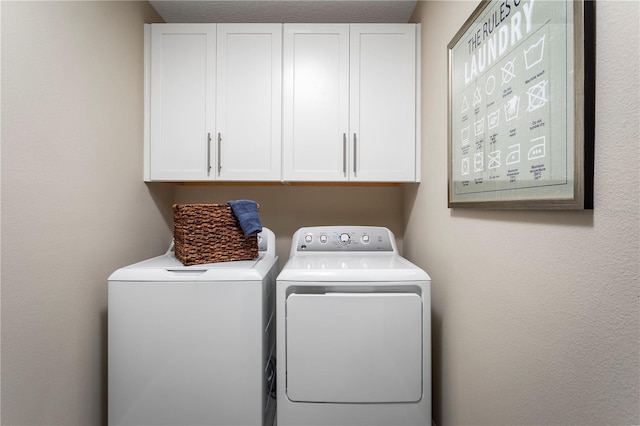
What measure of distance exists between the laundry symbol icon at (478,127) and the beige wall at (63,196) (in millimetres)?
1611

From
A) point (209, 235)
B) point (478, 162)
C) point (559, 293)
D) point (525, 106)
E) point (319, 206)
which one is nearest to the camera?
point (559, 293)

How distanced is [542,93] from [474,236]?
0.57m

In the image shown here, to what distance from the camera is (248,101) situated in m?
1.98

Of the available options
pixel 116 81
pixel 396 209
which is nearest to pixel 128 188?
pixel 116 81

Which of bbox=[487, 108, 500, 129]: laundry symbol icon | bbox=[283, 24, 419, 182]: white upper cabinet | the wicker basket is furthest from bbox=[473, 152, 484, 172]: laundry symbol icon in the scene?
the wicker basket

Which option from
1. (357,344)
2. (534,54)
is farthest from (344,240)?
(534,54)

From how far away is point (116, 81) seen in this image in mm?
1703

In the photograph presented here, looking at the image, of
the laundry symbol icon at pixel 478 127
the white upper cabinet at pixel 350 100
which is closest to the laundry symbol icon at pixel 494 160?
the laundry symbol icon at pixel 478 127

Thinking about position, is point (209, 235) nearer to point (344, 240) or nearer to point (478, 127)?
point (344, 240)

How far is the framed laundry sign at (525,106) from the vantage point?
73cm

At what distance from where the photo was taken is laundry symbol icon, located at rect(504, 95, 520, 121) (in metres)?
0.97

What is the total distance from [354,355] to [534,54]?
124 centimetres

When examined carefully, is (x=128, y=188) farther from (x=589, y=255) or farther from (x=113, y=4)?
(x=589, y=255)

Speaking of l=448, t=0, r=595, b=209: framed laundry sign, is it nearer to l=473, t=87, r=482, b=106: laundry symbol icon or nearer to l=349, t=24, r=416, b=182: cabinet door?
l=473, t=87, r=482, b=106: laundry symbol icon
